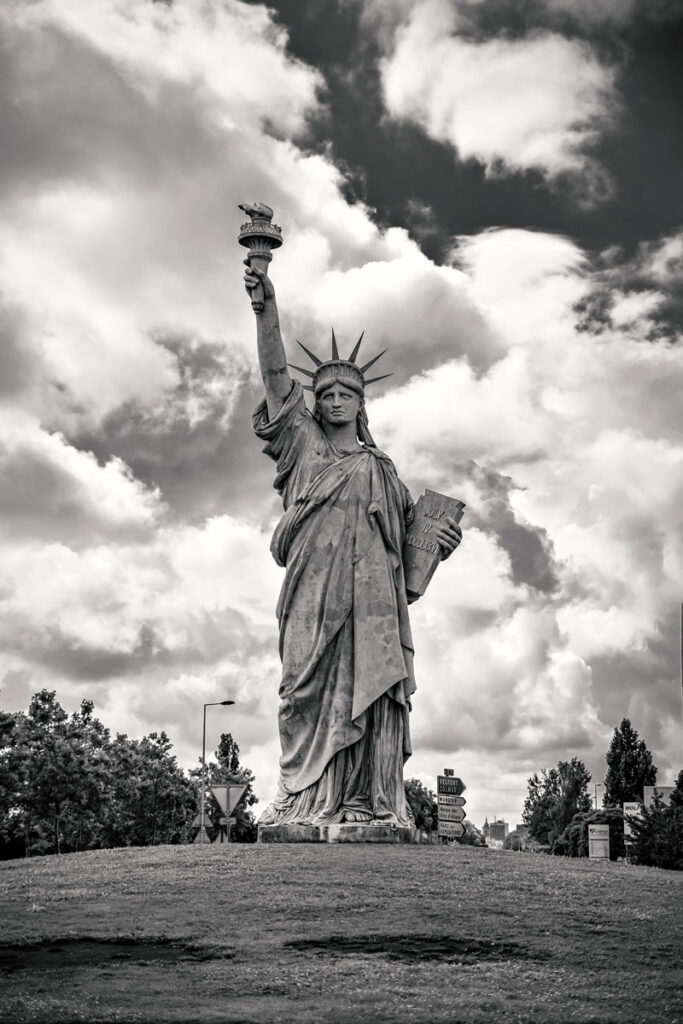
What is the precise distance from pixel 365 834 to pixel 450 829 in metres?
4.02

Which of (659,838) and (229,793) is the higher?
(229,793)

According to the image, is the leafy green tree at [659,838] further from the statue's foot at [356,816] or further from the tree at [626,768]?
the tree at [626,768]

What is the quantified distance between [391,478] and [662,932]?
9.48 meters

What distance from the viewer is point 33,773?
4966cm

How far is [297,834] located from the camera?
1830 centimetres

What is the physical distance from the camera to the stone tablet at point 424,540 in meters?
20.5

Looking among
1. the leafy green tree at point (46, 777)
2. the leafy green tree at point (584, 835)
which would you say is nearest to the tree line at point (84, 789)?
the leafy green tree at point (46, 777)

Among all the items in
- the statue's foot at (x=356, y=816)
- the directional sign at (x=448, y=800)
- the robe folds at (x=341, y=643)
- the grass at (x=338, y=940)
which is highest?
the robe folds at (x=341, y=643)

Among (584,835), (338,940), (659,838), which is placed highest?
(659,838)

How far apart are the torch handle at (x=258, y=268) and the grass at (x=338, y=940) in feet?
27.2

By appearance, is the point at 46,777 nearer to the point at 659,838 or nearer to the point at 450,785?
the point at 659,838

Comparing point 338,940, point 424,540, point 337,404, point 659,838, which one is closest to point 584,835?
point 659,838

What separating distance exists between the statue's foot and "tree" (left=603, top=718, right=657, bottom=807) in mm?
61736

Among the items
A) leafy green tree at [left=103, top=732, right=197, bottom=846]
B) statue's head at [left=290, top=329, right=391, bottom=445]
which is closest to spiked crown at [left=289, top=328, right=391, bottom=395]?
statue's head at [left=290, top=329, right=391, bottom=445]
